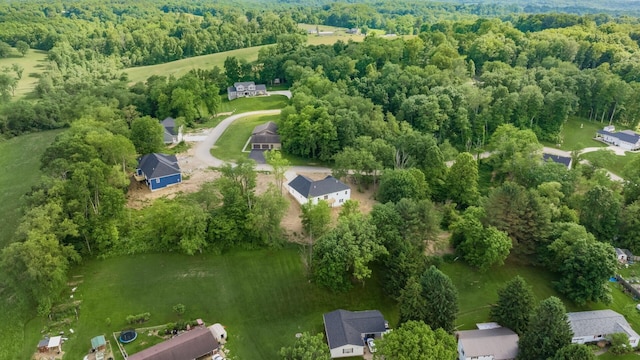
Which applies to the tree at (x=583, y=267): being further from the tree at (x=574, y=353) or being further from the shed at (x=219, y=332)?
the shed at (x=219, y=332)

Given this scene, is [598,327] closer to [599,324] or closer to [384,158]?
[599,324]

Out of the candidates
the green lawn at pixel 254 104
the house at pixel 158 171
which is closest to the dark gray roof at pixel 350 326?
the house at pixel 158 171

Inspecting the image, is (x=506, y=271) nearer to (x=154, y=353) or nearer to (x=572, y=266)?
(x=572, y=266)

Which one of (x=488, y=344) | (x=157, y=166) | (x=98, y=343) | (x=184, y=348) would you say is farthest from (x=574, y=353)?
(x=157, y=166)

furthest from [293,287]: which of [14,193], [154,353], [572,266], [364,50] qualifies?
[364,50]

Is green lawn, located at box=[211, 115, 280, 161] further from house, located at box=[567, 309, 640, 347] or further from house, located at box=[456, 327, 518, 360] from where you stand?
house, located at box=[567, 309, 640, 347]
